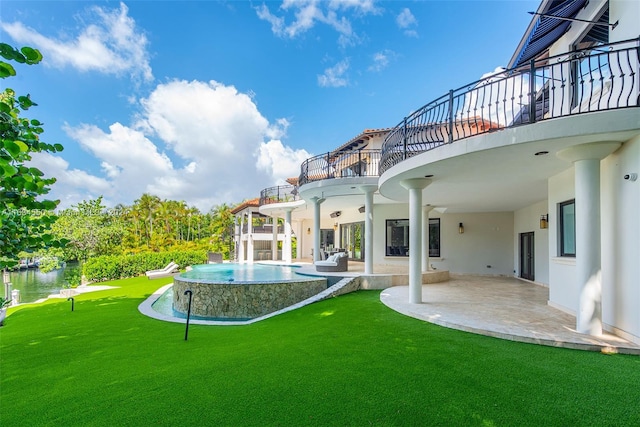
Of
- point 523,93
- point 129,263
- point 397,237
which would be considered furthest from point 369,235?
point 129,263

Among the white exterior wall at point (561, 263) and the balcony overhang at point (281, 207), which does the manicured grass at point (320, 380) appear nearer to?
the white exterior wall at point (561, 263)

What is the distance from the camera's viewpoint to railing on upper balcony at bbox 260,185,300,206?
22.6 metres

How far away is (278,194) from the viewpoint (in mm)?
23172

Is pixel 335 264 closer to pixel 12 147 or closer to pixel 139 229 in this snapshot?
pixel 12 147

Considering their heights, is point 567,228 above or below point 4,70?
below

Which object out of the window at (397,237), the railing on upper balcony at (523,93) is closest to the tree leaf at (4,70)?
the railing on upper balcony at (523,93)

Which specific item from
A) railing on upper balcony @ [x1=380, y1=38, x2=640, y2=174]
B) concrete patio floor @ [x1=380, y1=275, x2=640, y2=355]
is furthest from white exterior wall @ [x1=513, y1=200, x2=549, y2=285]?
railing on upper balcony @ [x1=380, y1=38, x2=640, y2=174]

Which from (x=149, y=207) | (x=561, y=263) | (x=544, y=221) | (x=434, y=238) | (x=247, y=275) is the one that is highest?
(x=149, y=207)

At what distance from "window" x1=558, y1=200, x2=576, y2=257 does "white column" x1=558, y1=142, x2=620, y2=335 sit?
2267 millimetres

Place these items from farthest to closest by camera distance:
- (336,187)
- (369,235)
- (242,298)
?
(336,187) → (369,235) → (242,298)

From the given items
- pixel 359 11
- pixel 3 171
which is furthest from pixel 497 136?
pixel 359 11

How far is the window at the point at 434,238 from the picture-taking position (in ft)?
58.7

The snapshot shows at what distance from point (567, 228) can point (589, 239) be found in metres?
2.70

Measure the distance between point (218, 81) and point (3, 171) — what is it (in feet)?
99.0
